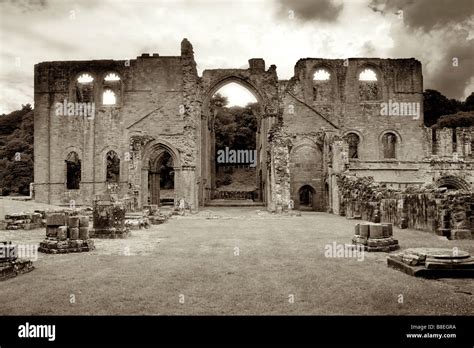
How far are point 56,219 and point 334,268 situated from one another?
6.53 metres

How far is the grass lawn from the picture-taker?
5.04 meters

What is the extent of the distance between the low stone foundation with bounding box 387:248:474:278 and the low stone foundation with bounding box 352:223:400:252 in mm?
1990

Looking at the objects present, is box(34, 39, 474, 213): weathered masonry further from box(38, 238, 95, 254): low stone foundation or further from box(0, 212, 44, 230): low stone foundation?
box(38, 238, 95, 254): low stone foundation

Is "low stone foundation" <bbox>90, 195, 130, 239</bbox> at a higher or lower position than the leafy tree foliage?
lower
